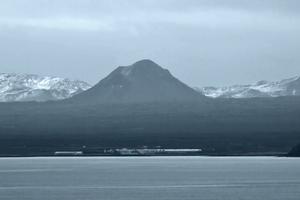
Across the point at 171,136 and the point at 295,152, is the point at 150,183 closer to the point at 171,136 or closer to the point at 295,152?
the point at 295,152

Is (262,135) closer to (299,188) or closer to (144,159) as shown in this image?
(144,159)

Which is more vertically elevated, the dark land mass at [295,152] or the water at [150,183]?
the dark land mass at [295,152]

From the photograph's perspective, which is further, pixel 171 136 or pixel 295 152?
pixel 171 136

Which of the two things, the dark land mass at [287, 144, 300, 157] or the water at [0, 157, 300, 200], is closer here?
the water at [0, 157, 300, 200]

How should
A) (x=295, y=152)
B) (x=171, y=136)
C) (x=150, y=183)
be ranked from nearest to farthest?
(x=150, y=183) < (x=295, y=152) < (x=171, y=136)

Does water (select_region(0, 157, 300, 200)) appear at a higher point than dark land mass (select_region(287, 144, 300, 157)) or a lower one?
lower

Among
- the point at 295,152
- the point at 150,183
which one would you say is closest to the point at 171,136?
the point at 295,152

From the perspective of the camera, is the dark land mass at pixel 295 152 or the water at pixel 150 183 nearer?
the water at pixel 150 183

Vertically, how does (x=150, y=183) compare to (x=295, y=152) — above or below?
below
